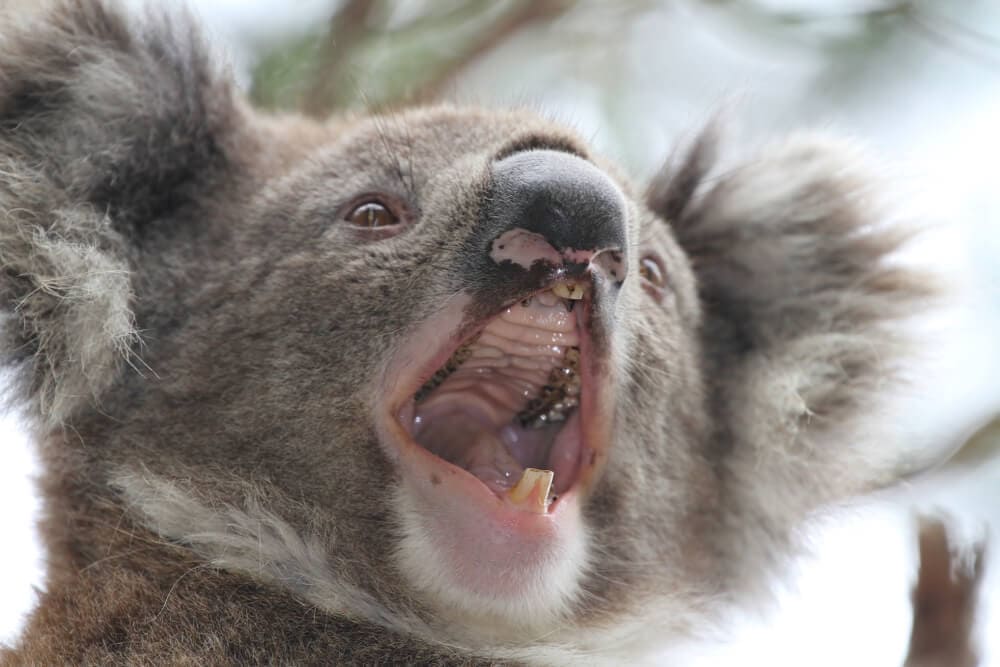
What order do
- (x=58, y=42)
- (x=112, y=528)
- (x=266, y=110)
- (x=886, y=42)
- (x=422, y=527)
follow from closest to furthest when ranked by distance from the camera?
1. (x=422, y=527)
2. (x=112, y=528)
3. (x=58, y=42)
4. (x=266, y=110)
5. (x=886, y=42)

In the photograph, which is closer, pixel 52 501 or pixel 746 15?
pixel 52 501

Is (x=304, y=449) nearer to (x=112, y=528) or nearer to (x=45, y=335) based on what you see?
(x=112, y=528)

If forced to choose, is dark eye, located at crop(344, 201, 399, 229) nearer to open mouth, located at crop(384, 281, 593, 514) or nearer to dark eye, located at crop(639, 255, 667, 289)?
open mouth, located at crop(384, 281, 593, 514)

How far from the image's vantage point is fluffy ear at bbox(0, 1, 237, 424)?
2.77m

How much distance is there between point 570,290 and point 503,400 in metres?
0.49

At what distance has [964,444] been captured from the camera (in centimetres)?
300

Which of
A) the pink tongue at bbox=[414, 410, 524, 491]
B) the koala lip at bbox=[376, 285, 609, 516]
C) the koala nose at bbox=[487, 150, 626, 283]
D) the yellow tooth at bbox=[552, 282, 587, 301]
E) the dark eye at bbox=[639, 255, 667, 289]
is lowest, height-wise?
the pink tongue at bbox=[414, 410, 524, 491]

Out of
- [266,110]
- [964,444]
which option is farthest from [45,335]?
[964,444]

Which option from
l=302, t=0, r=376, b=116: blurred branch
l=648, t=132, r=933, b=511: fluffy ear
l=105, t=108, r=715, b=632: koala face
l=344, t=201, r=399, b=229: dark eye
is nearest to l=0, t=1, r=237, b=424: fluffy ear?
l=105, t=108, r=715, b=632: koala face

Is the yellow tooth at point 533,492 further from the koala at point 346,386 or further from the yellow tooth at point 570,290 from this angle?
the yellow tooth at point 570,290

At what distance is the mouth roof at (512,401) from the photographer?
268cm

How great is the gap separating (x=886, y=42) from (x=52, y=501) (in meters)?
3.27

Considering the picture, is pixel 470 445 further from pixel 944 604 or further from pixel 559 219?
pixel 944 604

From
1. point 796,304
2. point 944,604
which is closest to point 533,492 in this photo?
point 944,604
